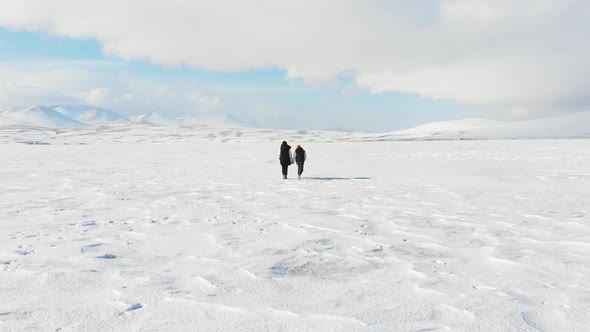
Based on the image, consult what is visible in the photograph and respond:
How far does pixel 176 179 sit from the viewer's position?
692 inches

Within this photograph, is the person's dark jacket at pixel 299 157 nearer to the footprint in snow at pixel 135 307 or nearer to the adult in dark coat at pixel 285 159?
the adult in dark coat at pixel 285 159

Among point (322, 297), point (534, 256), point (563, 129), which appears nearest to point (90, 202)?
point (322, 297)

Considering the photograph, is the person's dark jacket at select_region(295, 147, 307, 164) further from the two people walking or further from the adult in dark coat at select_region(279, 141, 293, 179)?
the adult in dark coat at select_region(279, 141, 293, 179)

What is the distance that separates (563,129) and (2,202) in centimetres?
13372

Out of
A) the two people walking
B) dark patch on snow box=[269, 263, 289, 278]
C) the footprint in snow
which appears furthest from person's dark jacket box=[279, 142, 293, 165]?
the footprint in snow

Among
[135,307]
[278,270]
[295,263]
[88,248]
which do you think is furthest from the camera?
[88,248]

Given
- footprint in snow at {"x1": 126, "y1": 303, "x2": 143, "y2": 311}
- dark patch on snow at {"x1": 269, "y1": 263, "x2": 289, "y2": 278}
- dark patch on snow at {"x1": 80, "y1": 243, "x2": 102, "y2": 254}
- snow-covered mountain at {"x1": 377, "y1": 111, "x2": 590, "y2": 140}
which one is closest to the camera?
footprint in snow at {"x1": 126, "y1": 303, "x2": 143, "y2": 311}

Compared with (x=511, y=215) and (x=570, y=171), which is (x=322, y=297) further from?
(x=570, y=171)

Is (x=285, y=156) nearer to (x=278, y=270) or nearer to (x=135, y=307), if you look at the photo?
(x=278, y=270)

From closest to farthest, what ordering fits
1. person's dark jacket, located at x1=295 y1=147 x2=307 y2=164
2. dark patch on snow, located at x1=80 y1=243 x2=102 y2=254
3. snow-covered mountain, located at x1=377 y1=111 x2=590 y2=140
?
dark patch on snow, located at x1=80 y1=243 x2=102 y2=254
person's dark jacket, located at x1=295 y1=147 x2=307 y2=164
snow-covered mountain, located at x1=377 y1=111 x2=590 y2=140

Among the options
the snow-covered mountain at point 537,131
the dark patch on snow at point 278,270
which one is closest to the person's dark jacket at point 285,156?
the dark patch on snow at point 278,270

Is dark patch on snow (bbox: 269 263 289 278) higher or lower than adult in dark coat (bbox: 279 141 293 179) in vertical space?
lower

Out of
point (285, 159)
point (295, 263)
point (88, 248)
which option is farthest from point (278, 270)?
point (285, 159)

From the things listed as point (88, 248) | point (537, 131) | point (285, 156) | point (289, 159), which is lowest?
point (88, 248)
